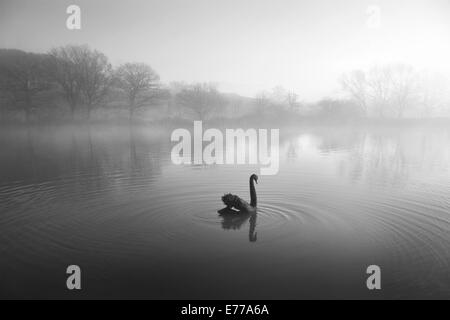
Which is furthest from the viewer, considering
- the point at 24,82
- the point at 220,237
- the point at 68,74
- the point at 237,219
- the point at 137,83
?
the point at 137,83

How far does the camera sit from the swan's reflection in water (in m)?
8.88

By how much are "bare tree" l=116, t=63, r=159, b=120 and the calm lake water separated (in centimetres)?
5906

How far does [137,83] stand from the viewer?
72.9 meters

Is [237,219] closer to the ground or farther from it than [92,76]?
closer to the ground

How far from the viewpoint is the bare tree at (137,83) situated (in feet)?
237

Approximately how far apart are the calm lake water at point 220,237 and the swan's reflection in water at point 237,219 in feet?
0.22

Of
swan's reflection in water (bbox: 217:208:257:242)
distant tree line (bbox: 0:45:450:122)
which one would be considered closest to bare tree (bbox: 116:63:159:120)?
distant tree line (bbox: 0:45:450:122)

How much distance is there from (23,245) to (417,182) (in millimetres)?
15819

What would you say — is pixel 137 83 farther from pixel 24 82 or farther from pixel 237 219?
pixel 237 219

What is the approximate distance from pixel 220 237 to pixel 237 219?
1.43 m

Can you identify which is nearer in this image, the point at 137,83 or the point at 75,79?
the point at 75,79

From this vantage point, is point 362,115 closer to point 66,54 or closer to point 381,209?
point 66,54

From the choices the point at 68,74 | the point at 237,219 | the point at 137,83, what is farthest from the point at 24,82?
the point at 237,219

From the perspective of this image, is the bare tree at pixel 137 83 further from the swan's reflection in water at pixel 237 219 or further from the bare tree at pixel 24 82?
the swan's reflection in water at pixel 237 219
